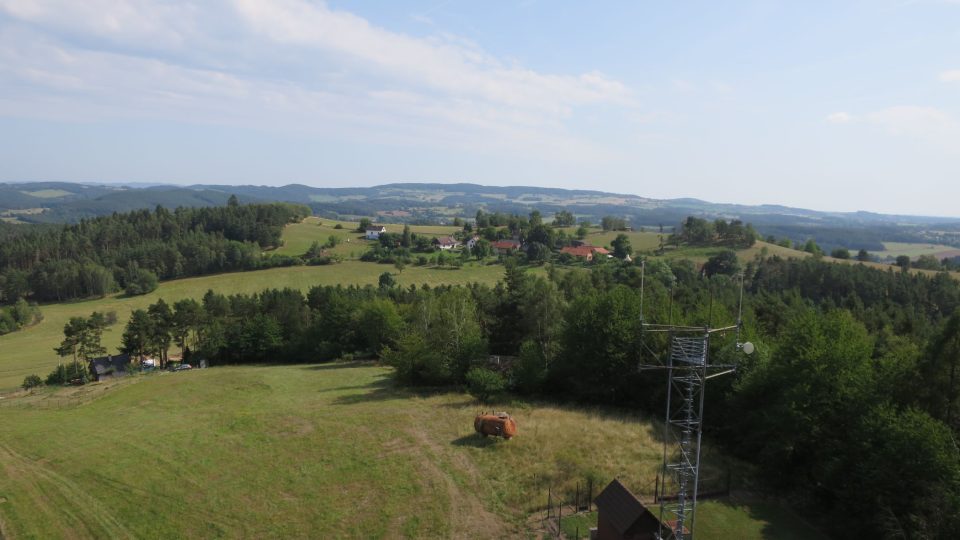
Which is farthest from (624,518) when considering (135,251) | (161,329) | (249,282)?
(135,251)

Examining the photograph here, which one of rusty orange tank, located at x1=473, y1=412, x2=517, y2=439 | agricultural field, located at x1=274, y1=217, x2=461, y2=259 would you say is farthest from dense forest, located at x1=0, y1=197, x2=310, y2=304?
rusty orange tank, located at x1=473, y1=412, x2=517, y2=439

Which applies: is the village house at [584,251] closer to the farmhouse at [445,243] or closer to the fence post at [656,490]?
the farmhouse at [445,243]

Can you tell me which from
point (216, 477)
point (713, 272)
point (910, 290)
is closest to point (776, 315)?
point (910, 290)

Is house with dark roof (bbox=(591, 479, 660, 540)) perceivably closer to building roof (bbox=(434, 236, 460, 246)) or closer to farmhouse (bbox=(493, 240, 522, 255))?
farmhouse (bbox=(493, 240, 522, 255))

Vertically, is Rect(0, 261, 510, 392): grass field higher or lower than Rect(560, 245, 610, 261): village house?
lower

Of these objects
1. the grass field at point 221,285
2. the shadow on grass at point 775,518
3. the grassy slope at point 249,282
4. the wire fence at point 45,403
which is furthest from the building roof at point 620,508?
the grass field at point 221,285

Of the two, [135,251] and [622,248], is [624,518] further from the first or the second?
[135,251]
